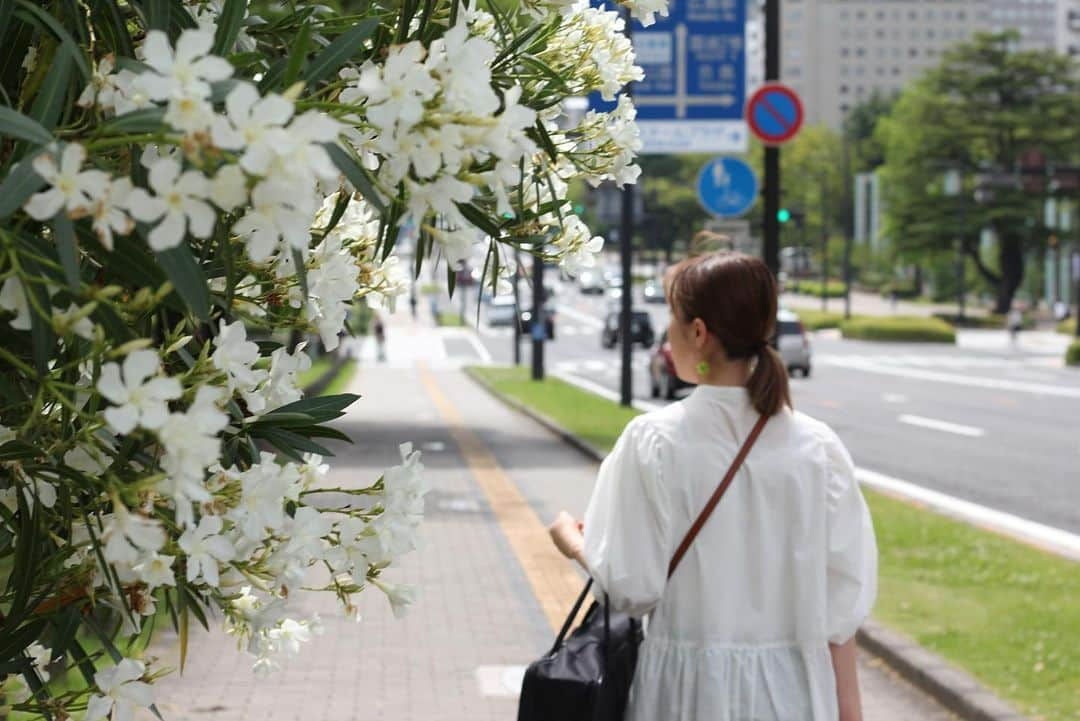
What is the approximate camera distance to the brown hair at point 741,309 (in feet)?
9.71

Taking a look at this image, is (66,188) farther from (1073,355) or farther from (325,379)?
(1073,355)

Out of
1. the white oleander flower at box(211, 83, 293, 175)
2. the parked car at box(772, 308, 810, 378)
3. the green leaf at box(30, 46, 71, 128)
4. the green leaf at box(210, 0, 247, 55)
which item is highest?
the green leaf at box(210, 0, 247, 55)

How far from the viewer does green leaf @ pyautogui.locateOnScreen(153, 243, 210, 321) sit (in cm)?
160

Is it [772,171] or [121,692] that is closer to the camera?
[121,692]

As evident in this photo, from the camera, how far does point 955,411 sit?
24.8m

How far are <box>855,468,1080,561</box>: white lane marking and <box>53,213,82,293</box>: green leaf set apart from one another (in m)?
9.54

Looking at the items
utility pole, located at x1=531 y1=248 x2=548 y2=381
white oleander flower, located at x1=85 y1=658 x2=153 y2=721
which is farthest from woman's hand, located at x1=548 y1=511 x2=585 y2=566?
utility pole, located at x1=531 y1=248 x2=548 y2=381

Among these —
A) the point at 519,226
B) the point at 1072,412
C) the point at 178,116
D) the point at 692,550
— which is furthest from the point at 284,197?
the point at 1072,412

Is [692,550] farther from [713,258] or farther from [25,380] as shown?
[25,380]

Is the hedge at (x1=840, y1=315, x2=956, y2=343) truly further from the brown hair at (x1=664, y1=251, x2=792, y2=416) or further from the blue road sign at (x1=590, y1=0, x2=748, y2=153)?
the brown hair at (x1=664, y1=251, x2=792, y2=416)

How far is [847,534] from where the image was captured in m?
3.02

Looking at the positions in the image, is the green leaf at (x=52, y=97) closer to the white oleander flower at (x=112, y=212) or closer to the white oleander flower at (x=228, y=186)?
the white oleander flower at (x=112, y=212)

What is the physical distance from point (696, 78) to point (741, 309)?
1697 cm

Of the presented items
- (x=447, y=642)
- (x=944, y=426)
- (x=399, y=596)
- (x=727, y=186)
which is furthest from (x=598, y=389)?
(x=399, y=596)
